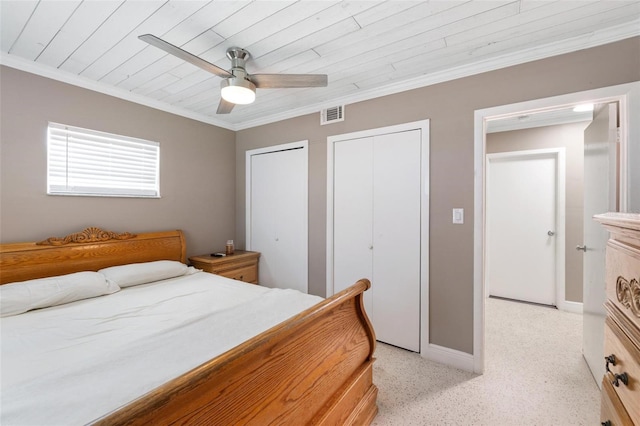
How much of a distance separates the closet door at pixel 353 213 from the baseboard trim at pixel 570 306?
263 cm

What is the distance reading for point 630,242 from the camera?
2.83 ft

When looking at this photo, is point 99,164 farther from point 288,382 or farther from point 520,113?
point 520,113

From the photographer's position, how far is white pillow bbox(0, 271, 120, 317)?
65.1 inches

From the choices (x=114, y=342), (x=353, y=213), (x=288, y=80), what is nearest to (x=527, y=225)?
(x=353, y=213)

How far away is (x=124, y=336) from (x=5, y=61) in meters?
2.33

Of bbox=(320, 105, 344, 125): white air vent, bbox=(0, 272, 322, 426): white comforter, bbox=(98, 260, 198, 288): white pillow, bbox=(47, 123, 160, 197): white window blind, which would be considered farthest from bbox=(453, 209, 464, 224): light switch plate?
bbox=(47, 123, 160, 197): white window blind

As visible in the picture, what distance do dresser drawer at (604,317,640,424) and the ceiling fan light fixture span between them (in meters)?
2.17

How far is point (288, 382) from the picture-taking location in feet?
3.57

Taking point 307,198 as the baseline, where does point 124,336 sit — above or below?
below

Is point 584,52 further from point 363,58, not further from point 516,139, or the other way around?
point 516,139

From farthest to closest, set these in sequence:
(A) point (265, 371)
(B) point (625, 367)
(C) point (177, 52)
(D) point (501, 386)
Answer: (D) point (501, 386) → (C) point (177, 52) → (A) point (265, 371) → (B) point (625, 367)

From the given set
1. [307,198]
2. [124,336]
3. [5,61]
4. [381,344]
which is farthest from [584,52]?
[5,61]

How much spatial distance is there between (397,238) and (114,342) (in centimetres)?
216

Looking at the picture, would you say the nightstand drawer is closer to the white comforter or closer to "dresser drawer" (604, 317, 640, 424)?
the white comforter
